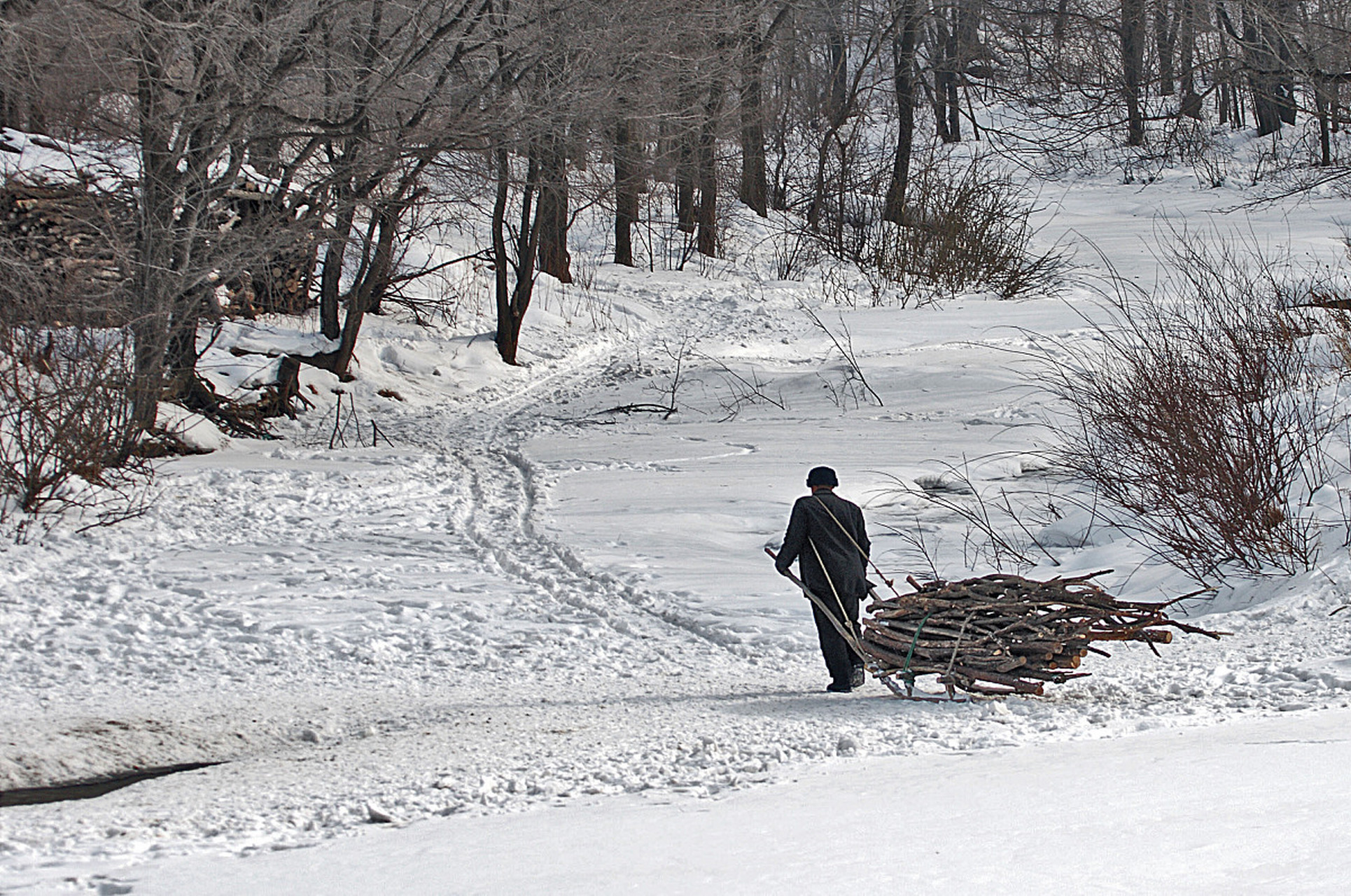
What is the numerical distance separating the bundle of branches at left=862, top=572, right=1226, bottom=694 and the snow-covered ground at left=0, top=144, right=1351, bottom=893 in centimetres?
18

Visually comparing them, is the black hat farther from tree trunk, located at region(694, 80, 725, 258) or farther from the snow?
tree trunk, located at region(694, 80, 725, 258)

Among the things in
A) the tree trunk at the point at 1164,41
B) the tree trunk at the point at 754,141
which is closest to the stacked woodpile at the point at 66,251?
the tree trunk at the point at 1164,41

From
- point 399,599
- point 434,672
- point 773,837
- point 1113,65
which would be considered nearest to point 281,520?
point 399,599

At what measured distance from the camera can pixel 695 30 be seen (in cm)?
1308

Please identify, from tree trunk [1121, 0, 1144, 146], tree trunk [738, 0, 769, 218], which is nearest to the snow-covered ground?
tree trunk [1121, 0, 1144, 146]

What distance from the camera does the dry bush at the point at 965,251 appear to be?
72.8ft

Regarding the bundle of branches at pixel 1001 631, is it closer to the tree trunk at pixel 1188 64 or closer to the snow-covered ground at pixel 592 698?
the snow-covered ground at pixel 592 698

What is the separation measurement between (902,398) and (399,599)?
322 inches

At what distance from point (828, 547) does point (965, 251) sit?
17.4 meters

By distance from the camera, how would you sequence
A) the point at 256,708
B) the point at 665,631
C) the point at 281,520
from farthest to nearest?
the point at 281,520
the point at 665,631
the point at 256,708

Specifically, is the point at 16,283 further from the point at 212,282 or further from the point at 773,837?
the point at 773,837

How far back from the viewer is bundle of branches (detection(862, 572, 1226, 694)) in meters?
5.48

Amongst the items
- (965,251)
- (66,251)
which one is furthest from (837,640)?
(965,251)

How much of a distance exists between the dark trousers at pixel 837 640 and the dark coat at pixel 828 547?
0.05 m
